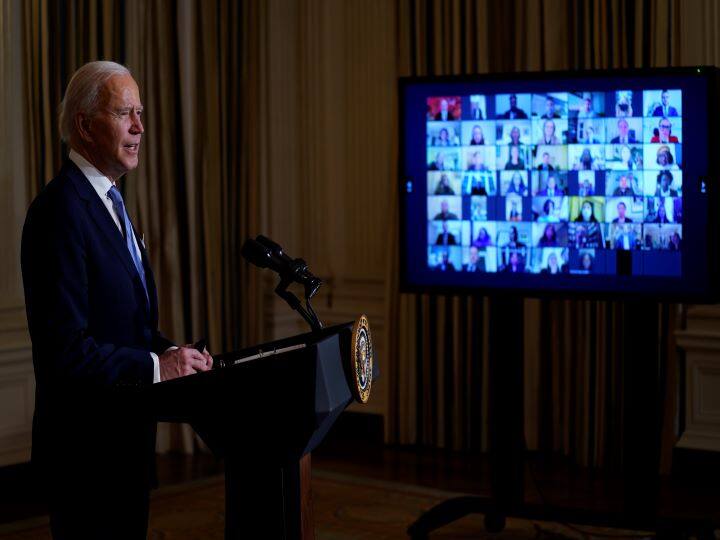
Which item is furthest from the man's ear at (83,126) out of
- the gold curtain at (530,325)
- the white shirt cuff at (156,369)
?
the gold curtain at (530,325)

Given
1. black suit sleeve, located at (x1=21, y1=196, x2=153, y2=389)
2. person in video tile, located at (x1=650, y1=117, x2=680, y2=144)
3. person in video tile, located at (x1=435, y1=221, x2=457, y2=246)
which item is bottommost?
black suit sleeve, located at (x1=21, y1=196, x2=153, y2=389)

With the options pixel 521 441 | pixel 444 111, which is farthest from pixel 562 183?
pixel 521 441

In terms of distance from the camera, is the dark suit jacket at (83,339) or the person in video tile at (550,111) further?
the person in video tile at (550,111)

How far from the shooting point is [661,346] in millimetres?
4688

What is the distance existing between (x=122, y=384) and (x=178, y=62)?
3334mm

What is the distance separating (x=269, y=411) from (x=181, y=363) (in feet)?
0.76

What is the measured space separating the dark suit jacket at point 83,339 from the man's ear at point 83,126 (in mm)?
73

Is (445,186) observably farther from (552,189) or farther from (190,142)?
(190,142)

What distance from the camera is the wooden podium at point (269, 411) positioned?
1932 mm

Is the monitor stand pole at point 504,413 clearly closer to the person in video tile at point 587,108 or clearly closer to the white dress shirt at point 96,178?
the person in video tile at point 587,108

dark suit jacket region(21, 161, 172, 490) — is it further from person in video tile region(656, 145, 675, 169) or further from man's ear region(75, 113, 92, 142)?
person in video tile region(656, 145, 675, 169)

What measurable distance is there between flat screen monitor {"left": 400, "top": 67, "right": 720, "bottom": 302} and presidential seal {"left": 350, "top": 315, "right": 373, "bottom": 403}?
1553mm

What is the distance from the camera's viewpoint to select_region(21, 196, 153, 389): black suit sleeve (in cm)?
207

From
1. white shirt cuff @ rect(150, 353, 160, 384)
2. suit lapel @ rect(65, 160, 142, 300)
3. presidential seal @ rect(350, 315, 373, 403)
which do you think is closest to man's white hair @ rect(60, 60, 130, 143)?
suit lapel @ rect(65, 160, 142, 300)
